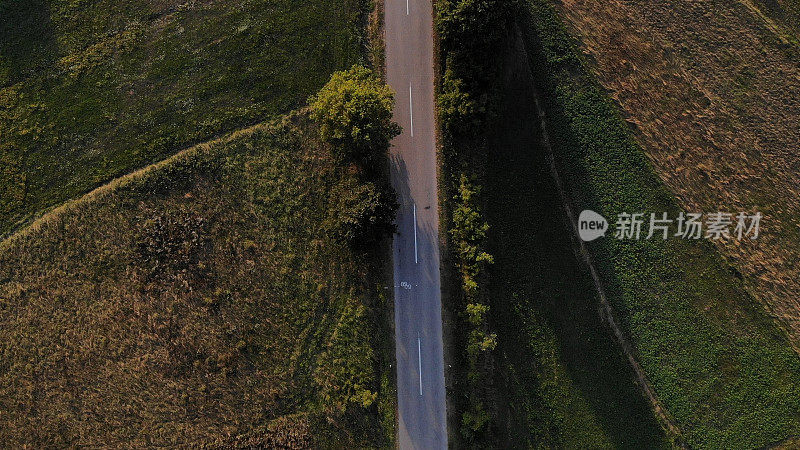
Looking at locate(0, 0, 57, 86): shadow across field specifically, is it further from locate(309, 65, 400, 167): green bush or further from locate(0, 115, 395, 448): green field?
locate(309, 65, 400, 167): green bush

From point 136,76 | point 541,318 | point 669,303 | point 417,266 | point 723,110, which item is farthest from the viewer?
point 723,110

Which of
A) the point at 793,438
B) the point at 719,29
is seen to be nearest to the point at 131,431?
the point at 793,438

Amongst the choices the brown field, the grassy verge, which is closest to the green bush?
the grassy verge

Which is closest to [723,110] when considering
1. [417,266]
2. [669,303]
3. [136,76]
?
[669,303]

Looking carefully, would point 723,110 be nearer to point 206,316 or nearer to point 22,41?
point 206,316

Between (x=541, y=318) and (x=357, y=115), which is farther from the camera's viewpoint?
(x=541, y=318)
